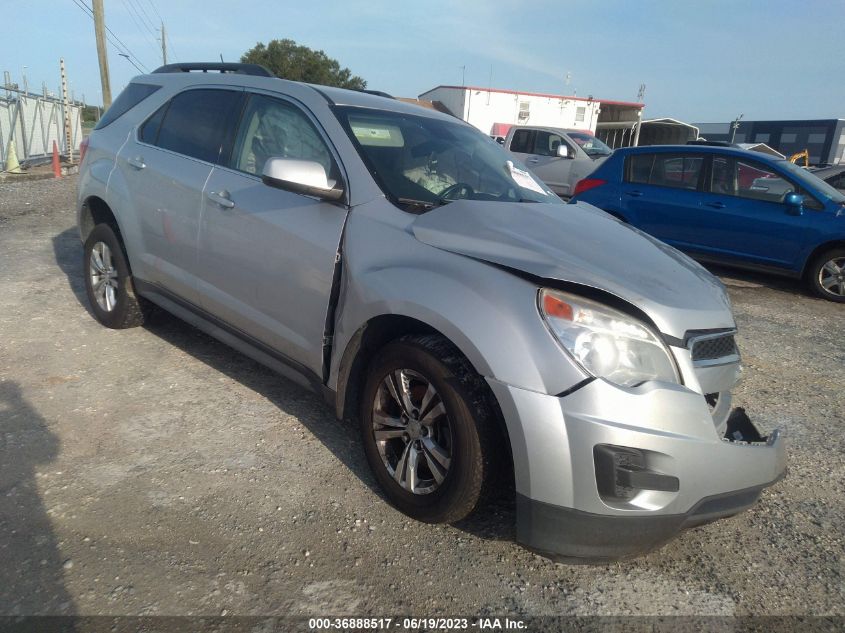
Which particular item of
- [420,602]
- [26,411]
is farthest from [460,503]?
[26,411]

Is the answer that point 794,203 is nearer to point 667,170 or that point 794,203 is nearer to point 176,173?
point 667,170

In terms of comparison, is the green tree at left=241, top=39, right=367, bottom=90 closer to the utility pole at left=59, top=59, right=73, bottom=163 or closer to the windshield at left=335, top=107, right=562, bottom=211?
the utility pole at left=59, top=59, right=73, bottom=163

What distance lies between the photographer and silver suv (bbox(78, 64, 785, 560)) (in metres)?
2.15

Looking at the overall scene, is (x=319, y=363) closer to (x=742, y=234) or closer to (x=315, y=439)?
(x=315, y=439)

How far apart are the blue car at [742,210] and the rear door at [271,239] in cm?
591

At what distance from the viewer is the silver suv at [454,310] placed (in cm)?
215

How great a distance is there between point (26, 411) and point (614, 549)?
3.02 metres

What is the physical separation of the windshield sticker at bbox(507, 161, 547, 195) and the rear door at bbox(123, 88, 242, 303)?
5.27ft

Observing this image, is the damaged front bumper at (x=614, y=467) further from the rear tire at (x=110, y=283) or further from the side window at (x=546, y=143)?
the side window at (x=546, y=143)

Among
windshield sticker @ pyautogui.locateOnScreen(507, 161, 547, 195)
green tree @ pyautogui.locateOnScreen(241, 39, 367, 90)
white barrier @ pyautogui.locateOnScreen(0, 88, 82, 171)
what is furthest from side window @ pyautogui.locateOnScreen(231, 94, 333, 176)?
green tree @ pyautogui.locateOnScreen(241, 39, 367, 90)

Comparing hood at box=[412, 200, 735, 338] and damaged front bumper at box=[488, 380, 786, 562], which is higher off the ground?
hood at box=[412, 200, 735, 338]

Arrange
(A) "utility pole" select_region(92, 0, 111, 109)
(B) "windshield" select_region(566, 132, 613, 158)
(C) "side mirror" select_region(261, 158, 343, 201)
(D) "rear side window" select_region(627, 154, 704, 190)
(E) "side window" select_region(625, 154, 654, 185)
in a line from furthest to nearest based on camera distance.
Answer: (A) "utility pole" select_region(92, 0, 111, 109) < (B) "windshield" select_region(566, 132, 613, 158) < (E) "side window" select_region(625, 154, 654, 185) < (D) "rear side window" select_region(627, 154, 704, 190) < (C) "side mirror" select_region(261, 158, 343, 201)

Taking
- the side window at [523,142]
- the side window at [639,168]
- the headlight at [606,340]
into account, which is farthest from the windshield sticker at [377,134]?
the side window at [523,142]

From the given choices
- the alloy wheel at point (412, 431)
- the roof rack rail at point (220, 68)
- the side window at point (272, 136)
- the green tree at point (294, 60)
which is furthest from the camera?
the green tree at point (294, 60)
